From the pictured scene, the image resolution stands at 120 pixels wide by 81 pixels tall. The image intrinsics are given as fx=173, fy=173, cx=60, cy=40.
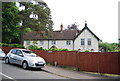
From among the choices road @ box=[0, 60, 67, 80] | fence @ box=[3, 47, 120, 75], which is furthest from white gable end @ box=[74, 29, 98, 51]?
road @ box=[0, 60, 67, 80]

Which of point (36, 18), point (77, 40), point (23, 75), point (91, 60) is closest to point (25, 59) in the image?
point (23, 75)

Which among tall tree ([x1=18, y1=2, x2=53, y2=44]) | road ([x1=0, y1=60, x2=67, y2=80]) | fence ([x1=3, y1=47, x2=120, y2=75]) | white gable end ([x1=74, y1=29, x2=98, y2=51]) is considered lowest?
road ([x1=0, y1=60, x2=67, y2=80])

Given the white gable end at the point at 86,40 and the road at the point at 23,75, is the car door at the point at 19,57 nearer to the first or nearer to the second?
the road at the point at 23,75

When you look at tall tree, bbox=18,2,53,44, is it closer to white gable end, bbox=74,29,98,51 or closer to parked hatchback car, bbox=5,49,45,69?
parked hatchback car, bbox=5,49,45,69

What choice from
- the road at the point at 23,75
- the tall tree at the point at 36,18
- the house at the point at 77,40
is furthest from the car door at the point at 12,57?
the house at the point at 77,40

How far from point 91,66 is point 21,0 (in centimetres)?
2086

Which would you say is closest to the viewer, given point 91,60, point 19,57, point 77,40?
A: point 91,60

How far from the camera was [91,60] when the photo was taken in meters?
13.9

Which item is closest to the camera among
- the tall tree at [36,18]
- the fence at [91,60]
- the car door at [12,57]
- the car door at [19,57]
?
the fence at [91,60]

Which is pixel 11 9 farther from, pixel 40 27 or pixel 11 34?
pixel 40 27

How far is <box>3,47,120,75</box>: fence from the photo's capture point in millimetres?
12711

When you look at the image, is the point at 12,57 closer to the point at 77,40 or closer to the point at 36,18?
the point at 36,18

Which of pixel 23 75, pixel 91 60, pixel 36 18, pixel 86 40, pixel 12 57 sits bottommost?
pixel 23 75

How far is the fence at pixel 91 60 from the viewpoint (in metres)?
12.7
